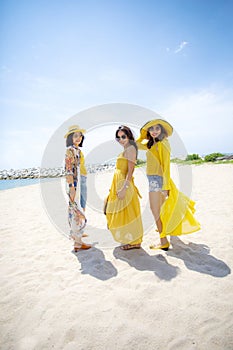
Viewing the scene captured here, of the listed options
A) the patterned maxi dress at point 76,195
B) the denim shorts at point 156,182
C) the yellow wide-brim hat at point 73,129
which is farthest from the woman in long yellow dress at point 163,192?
the patterned maxi dress at point 76,195

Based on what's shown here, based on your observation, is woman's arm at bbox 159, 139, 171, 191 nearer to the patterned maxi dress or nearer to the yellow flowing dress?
the yellow flowing dress

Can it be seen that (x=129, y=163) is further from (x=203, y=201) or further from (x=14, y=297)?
(x=203, y=201)

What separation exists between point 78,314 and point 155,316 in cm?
78

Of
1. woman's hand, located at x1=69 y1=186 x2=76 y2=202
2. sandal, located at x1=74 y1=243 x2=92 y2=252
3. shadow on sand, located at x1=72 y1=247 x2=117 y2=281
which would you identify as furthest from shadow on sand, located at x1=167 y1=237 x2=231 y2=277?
woman's hand, located at x1=69 y1=186 x2=76 y2=202

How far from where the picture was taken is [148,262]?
9.52 ft

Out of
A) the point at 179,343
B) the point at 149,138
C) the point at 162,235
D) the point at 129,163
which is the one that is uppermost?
the point at 149,138

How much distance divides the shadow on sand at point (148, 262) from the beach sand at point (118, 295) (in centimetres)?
1

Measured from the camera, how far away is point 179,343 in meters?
1.66

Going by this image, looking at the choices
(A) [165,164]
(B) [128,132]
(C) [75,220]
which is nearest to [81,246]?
(C) [75,220]

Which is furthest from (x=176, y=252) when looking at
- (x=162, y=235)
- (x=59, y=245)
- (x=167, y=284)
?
(x=59, y=245)

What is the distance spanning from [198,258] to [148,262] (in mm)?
779

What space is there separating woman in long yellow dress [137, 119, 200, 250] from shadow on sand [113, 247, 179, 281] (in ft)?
0.98

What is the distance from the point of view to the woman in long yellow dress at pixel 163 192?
3.12 meters

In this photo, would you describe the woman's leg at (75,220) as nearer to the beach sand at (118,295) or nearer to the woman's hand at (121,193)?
the beach sand at (118,295)
